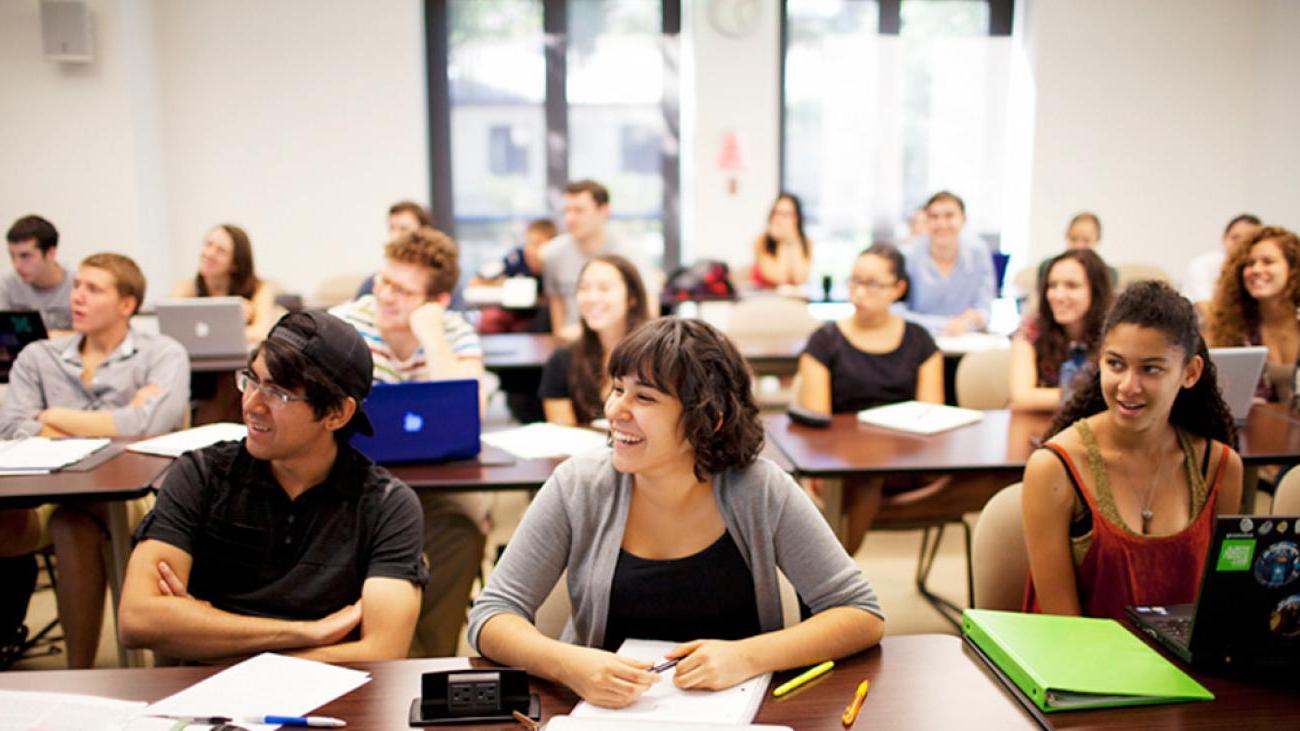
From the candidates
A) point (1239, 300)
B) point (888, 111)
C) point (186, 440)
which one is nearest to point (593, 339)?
point (186, 440)

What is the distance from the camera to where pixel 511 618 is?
1.73m

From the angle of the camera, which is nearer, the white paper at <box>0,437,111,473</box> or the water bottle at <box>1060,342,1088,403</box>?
the white paper at <box>0,437,111,473</box>

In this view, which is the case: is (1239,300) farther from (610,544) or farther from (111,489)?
(111,489)

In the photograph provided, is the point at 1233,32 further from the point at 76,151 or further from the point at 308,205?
the point at 76,151

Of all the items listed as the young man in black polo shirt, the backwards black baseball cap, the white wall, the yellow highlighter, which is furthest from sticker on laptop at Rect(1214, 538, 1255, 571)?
the white wall

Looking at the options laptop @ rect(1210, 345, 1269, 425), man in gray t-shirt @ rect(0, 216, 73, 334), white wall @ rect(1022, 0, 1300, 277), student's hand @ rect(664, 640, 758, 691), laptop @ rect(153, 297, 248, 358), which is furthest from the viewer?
white wall @ rect(1022, 0, 1300, 277)

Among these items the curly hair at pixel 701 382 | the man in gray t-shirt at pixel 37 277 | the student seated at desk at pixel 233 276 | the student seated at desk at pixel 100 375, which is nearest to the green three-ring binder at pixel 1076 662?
the curly hair at pixel 701 382

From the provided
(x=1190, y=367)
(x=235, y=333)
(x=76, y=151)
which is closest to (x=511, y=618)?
(x=1190, y=367)

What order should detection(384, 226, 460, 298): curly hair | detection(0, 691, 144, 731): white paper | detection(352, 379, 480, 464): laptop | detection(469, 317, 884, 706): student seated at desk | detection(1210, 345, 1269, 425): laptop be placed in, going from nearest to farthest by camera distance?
detection(0, 691, 144, 731): white paper, detection(469, 317, 884, 706): student seated at desk, detection(352, 379, 480, 464): laptop, detection(1210, 345, 1269, 425): laptop, detection(384, 226, 460, 298): curly hair

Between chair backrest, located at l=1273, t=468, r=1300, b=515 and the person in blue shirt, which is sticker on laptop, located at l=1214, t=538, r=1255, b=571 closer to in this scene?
chair backrest, located at l=1273, t=468, r=1300, b=515

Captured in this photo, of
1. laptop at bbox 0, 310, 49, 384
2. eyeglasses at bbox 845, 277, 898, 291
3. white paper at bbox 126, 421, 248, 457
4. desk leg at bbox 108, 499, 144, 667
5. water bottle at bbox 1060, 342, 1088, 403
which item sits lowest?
desk leg at bbox 108, 499, 144, 667

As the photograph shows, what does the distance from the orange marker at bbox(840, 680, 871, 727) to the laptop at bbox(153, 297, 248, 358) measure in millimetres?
3618

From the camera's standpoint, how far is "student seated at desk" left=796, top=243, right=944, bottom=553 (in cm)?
363

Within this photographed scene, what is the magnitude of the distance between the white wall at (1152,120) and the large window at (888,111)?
40cm
